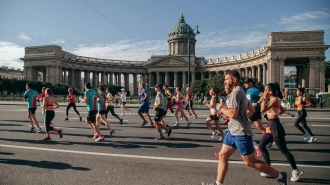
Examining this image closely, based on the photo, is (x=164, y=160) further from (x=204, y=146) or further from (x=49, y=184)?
(x=49, y=184)

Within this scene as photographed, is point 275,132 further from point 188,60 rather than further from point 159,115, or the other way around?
point 188,60

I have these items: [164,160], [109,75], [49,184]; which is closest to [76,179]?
[49,184]

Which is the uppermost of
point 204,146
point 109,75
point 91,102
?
point 109,75

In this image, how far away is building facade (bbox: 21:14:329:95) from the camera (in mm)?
52938

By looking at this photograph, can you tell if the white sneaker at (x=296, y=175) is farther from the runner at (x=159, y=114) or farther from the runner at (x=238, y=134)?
the runner at (x=159, y=114)

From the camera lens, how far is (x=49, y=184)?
483 cm

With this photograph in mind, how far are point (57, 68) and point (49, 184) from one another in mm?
71225

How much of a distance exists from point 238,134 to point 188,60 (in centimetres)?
4598

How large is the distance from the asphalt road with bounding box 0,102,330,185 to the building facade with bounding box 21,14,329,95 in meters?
22.5

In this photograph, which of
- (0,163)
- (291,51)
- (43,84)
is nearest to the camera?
(0,163)

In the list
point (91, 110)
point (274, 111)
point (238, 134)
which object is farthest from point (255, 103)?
point (91, 110)

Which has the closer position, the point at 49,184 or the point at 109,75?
the point at 49,184

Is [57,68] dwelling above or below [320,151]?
above

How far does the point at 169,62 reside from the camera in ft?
283
